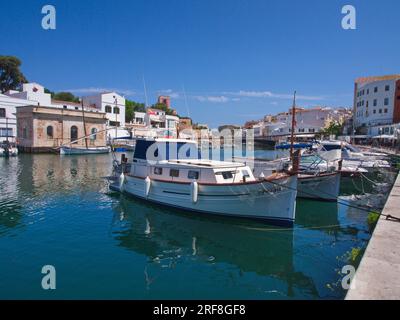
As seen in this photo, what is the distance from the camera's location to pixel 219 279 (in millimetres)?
8984

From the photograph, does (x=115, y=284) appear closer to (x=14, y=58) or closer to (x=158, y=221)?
(x=158, y=221)

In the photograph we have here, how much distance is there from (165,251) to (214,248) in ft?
6.11

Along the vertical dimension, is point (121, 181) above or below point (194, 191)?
below

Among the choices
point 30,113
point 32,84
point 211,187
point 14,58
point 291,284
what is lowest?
point 291,284

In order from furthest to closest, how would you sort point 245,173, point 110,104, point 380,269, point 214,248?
1. point 110,104
2. point 245,173
3. point 214,248
4. point 380,269

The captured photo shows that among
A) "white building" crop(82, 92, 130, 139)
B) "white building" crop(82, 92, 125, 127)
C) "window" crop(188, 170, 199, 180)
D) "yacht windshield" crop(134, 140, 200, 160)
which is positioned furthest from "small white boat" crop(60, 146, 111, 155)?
"window" crop(188, 170, 199, 180)

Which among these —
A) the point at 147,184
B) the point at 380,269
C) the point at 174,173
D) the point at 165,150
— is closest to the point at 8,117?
the point at 165,150

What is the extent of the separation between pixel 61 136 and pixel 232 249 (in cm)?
5186

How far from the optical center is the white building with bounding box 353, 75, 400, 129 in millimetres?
63069

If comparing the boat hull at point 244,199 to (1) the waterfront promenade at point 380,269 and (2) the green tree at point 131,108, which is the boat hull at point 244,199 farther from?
(2) the green tree at point 131,108

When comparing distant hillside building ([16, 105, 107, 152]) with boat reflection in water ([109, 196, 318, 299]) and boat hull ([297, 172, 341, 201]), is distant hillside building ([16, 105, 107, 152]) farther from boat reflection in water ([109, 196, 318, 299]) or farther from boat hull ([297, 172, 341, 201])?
boat hull ([297, 172, 341, 201])

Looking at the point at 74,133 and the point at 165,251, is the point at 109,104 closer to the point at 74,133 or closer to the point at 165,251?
the point at 74,133

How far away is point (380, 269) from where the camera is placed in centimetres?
639
